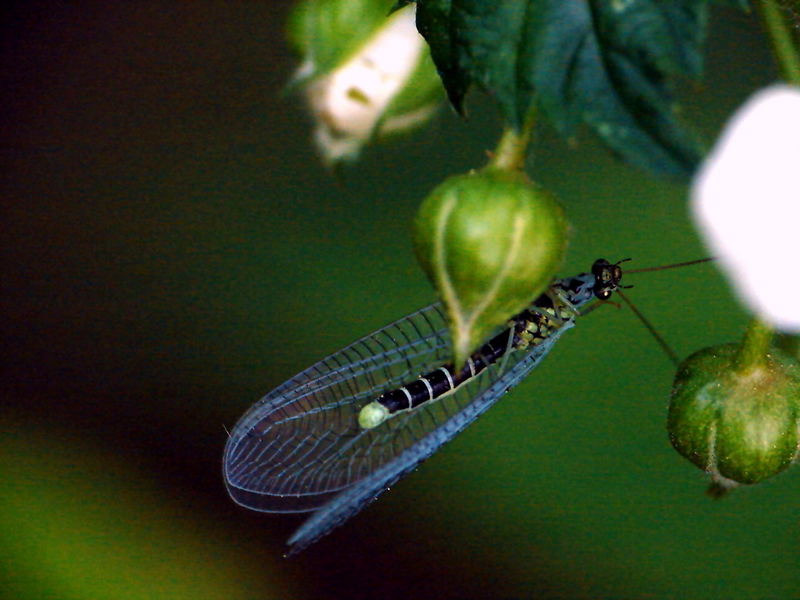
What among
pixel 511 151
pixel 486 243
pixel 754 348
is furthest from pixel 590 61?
pixel 754 348

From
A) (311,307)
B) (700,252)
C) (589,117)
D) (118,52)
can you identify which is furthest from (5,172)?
(589,117)

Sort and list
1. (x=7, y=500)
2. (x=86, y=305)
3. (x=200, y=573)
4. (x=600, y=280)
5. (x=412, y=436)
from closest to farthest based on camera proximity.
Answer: (x=412, y=436) < (x=600, y=280) < (x=7, y=500) < (x=200, y=573) < (x=86, y=305)

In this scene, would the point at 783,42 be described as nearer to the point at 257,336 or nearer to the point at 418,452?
the point at 418,452

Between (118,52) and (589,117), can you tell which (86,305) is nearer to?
(118,52)

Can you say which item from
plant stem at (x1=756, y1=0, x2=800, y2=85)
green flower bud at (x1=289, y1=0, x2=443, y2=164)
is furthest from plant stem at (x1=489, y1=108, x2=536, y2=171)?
green flower bud at (x1=289, y1=0, x2=443, y2=164)

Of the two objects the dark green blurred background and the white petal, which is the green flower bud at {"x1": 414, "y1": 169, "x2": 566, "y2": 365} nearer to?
the white petal
